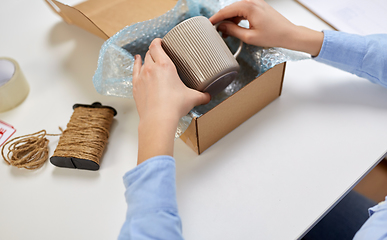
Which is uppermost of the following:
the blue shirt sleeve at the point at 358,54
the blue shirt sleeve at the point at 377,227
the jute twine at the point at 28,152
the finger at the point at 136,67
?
the finger at the point at 136,67

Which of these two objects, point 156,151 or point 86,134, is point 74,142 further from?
point 156,151

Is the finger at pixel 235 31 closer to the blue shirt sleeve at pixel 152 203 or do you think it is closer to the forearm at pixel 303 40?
the forearm at pixel 303 40

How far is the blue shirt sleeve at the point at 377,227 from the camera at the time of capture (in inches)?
17.2

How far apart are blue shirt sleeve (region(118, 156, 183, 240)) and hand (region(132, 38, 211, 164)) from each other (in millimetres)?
23

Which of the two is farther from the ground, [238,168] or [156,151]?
[156,151]

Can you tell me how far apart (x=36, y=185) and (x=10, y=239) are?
0.31 ft

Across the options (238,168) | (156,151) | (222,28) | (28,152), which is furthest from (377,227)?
(28,152)

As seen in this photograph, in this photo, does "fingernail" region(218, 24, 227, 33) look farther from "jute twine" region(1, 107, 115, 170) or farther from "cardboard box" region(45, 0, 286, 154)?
"jute twine" region(1, 107, 115, 170)

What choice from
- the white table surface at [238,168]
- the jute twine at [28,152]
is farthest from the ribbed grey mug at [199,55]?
the jute twine at [28,152]

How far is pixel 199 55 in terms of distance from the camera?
533 millimetres

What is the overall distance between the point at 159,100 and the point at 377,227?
36cm

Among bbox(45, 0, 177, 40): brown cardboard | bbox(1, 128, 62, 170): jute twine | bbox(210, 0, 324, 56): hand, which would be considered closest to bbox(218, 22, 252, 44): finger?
bbox(210, 0, 324, 56): hand

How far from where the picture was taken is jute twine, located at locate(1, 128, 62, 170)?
59cm

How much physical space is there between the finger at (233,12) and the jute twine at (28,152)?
405 millimetres
